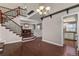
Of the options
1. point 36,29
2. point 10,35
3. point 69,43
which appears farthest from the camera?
point 10,35

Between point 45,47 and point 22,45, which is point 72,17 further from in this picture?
point 22,45

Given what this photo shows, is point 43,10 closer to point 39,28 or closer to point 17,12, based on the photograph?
point 39,28

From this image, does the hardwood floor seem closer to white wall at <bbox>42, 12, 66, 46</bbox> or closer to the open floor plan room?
the open floor plan room

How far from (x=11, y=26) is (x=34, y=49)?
0.97 m

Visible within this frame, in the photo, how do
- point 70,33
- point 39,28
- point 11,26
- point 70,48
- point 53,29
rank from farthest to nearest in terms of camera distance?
point 53,29, point 11,26, point 39,28, point 70,48, point 70,33

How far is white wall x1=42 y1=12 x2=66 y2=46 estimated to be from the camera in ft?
8.61

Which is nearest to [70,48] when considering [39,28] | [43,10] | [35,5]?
[39,28]

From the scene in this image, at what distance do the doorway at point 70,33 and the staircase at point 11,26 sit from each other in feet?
3.89

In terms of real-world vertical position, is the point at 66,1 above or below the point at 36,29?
above

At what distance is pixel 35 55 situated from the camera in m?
2.53

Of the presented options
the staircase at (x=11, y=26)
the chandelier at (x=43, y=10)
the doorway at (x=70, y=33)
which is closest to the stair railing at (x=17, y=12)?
the staircase at (x=11, y=26)

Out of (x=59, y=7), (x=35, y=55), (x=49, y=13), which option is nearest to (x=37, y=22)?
(x=49, y=13)

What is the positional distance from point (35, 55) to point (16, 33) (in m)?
0.90

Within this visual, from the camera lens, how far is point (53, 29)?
2945mm
